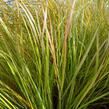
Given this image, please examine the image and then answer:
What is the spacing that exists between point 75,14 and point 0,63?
381mm

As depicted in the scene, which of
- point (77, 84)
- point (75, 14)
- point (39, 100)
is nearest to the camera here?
point (39, 100)

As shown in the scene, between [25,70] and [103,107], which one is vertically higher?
[25,70]

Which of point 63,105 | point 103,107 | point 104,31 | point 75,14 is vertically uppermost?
point 75,14

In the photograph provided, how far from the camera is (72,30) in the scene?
0.61m

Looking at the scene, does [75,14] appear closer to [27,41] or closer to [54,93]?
[27,41]

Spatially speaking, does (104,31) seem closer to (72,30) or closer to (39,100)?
(72,30)

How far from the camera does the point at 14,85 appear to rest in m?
0.56

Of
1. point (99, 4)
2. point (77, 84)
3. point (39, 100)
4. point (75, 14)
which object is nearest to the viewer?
point (39, 100)

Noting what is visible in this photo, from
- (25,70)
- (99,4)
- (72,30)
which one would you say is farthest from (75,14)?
(25,70)

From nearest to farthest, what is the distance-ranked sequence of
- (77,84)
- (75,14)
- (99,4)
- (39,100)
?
(39,100)
(77,84)
(75,14)
(99,4)

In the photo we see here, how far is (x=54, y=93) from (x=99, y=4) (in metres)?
0.54

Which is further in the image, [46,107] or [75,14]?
[75,14]

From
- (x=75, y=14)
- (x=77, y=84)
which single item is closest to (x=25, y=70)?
(x=77, y=84)

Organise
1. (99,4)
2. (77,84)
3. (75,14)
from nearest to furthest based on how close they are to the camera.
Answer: (77,84) < (75,14) < (99,4)
